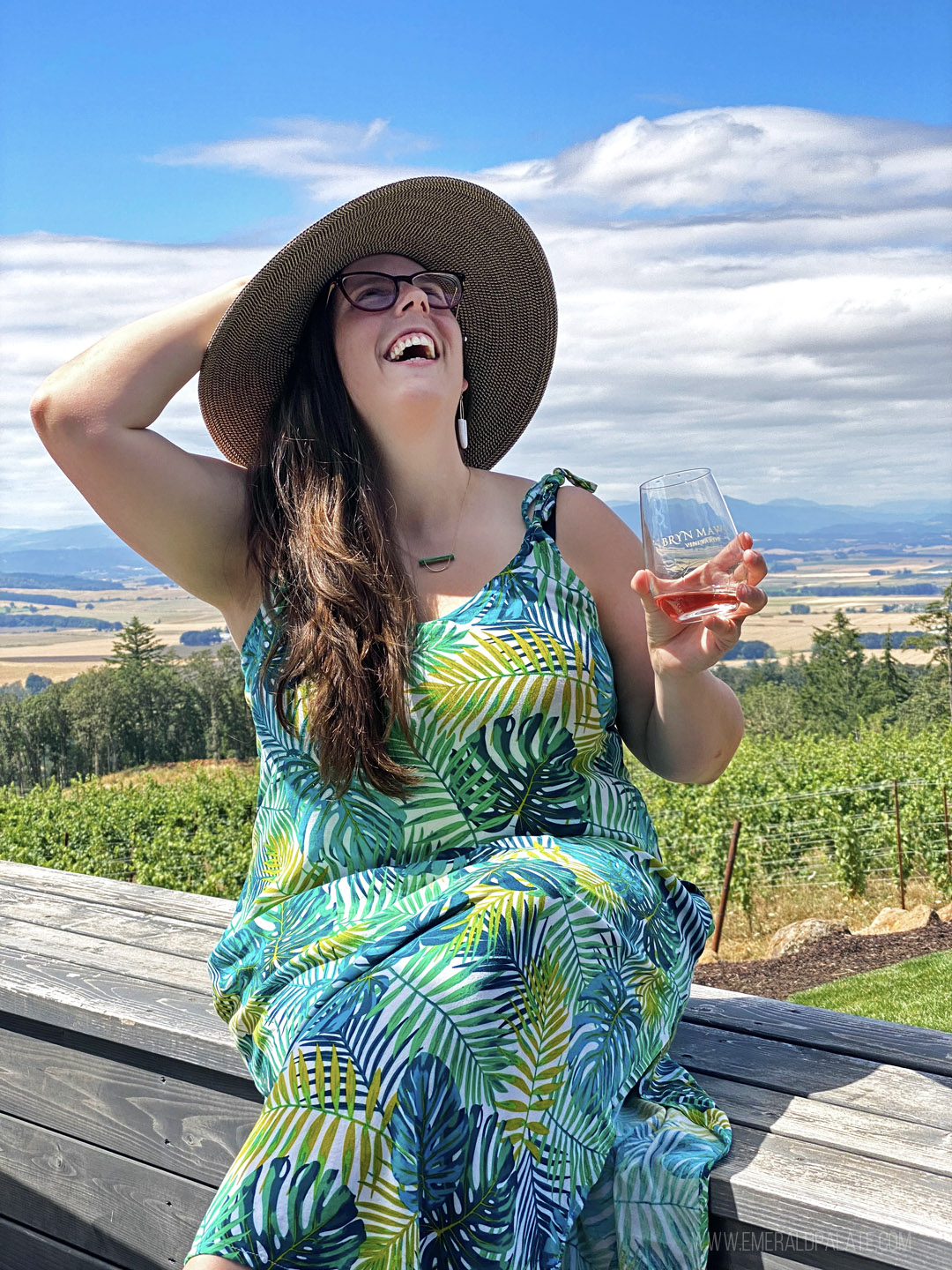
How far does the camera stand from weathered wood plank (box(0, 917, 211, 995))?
2.19m

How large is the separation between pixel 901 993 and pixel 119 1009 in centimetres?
717

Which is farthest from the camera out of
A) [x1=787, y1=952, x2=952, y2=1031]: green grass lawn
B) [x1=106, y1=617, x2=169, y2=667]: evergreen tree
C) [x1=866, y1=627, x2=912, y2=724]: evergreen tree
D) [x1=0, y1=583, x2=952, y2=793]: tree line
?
[x1=106, y1=617, x2=169, y2=667]: evergreen tree

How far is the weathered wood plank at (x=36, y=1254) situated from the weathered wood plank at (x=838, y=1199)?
49.9 inches

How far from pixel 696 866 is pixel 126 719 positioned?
45639mm

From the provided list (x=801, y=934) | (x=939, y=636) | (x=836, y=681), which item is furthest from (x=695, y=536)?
(x=939, y=636)

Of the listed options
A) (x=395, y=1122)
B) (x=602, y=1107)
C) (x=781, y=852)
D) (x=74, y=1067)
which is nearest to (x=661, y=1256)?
(x=602, y=1107)

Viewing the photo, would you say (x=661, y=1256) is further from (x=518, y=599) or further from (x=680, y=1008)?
(x=518, y=599)

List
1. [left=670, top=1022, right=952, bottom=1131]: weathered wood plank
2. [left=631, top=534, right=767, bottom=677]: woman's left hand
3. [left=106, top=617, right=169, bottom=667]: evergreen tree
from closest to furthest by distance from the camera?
1. [left=631, top=534, right=767, bottom=677]: woman's left hand
2. [left=670, top=1022, right=952, bottom=1131]: weathered wood plank
3. [left=106, top=617, right=169, bottom=667]: evergreen tree

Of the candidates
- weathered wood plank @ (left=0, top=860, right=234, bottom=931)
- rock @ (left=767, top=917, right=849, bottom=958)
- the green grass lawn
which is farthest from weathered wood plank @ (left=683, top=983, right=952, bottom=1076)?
rock @ (left=767, top=917, right=849, bottom=958)

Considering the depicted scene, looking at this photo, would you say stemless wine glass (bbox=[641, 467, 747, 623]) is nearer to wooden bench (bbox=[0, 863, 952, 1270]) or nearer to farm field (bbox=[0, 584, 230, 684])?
wooden bench (bbox=[0, 863, 952, 1270])

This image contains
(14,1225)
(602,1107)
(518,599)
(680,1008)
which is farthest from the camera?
(14,1225)

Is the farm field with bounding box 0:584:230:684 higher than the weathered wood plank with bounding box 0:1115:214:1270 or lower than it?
lower

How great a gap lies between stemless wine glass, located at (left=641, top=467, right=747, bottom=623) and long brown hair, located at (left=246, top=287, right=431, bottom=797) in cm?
48

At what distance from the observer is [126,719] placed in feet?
182
